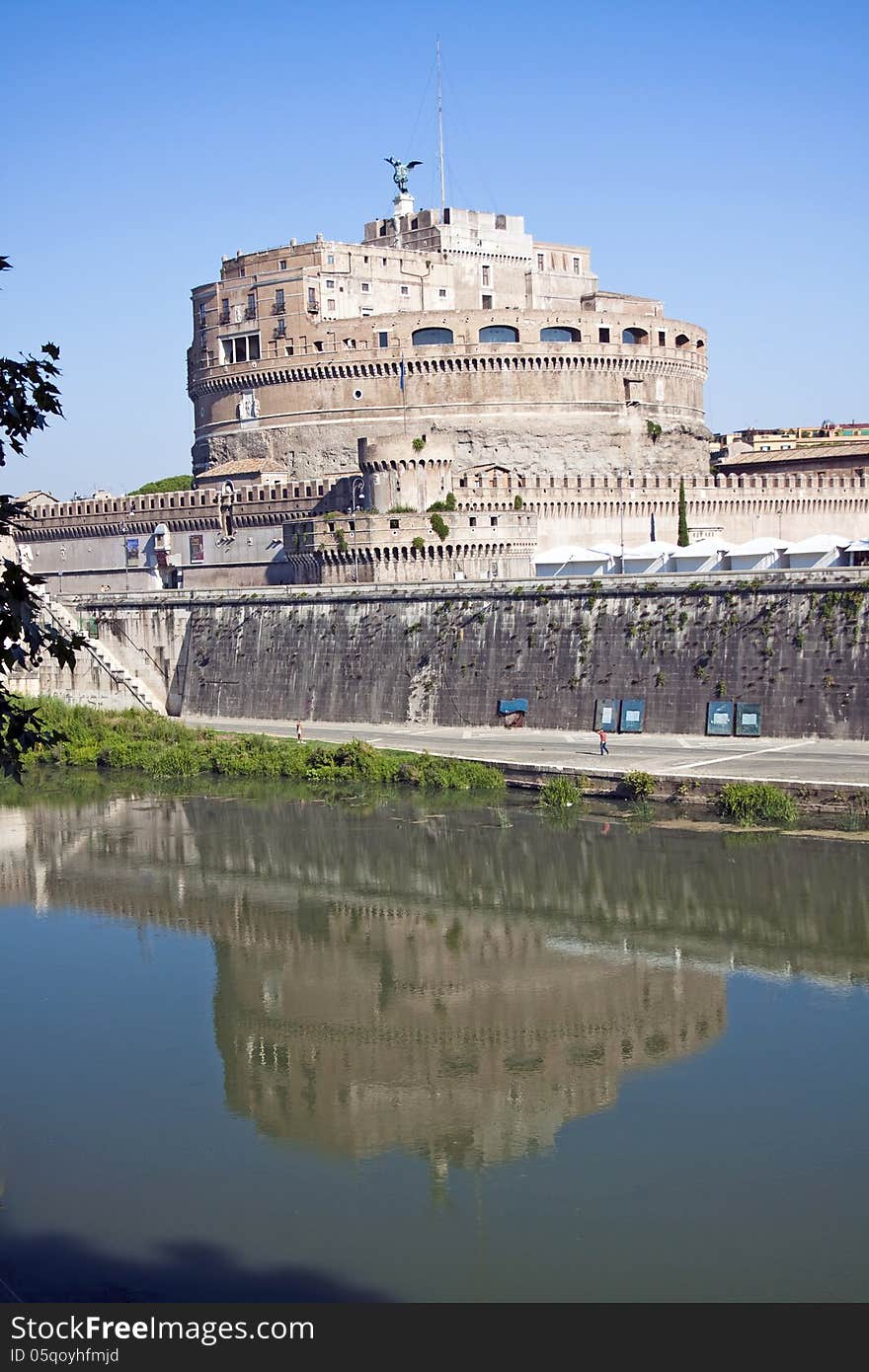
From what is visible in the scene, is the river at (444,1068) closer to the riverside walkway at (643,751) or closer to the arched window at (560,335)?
the riverside walkway at (643,751)

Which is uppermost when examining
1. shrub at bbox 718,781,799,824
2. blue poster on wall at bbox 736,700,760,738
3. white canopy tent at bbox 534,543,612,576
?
white canopy tent at bbox 534,543,612,576

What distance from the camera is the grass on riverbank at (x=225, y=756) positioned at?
96.5ft

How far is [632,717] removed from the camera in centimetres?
3117

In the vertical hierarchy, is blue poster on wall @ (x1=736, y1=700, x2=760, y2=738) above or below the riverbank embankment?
above

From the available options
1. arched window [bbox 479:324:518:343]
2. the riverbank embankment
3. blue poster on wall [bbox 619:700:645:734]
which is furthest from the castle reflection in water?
arched window [bbox 479:324:518:343]

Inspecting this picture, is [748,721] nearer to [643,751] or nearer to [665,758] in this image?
[643,751]

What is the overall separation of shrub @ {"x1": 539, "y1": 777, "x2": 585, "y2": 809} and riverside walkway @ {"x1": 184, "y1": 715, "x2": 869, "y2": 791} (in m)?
0.42

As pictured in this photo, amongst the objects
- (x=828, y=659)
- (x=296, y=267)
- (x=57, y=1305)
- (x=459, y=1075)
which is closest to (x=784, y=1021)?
(x=459, y=1075)

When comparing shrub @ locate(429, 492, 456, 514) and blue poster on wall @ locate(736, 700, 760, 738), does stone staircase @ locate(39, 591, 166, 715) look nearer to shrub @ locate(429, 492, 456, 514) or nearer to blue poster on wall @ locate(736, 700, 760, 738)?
shrub @ locate(429, 492, 456, 514)

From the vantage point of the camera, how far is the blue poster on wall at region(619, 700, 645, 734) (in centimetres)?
3111

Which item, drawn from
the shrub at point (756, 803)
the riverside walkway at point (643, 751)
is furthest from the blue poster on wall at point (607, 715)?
the shrub at point (756, 803)

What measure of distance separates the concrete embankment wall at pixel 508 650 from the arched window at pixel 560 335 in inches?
690

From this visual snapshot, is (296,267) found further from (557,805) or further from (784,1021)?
(784,1021)

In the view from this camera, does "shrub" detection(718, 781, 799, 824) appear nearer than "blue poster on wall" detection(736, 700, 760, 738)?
Yes
